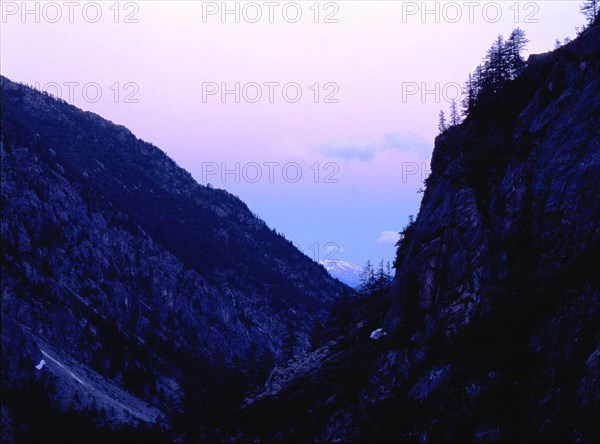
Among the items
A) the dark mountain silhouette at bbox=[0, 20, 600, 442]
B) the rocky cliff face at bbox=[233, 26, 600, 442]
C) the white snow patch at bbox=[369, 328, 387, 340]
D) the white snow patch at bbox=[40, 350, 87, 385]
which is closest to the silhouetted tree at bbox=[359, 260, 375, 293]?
the dark mountain silhouette at bbox=[0, 20, 600, 442]

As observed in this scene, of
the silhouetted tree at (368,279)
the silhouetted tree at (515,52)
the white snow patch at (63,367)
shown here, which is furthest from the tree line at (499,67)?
the white snow patch at (63,367)

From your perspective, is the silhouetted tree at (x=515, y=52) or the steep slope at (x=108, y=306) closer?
the silhouetted tree at (x=515, y=52)

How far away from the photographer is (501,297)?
1446 inches

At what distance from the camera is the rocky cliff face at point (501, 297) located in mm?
28703

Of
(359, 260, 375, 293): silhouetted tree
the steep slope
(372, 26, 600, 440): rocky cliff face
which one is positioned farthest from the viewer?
(359, 260, 375, 293): silhouetted tree

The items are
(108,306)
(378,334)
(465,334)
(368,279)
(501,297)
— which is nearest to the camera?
(501,297)

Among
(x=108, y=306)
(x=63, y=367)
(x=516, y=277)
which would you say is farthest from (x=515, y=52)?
(x=108, y=306)

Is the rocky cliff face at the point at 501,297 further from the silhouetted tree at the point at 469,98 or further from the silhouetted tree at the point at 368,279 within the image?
the silhouetted tree at the point at 368,279

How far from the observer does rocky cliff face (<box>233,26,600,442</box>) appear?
2870 cm

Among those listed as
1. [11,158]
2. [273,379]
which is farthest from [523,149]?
[11,158]

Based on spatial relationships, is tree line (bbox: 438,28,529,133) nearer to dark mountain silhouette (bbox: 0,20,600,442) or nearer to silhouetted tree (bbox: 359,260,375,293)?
dark mountain silhouette (bbox: 0,20,600,442)

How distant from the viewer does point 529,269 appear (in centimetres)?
3547

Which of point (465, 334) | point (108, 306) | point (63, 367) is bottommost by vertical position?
point (63, 367)

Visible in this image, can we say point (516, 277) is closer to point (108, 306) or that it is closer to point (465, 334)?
point (465, 334)
